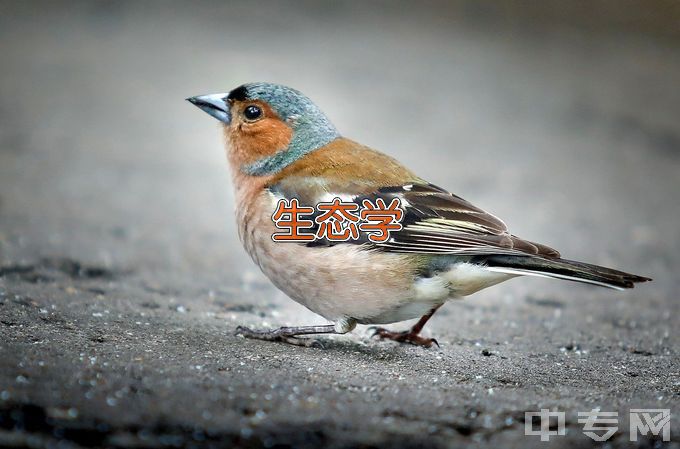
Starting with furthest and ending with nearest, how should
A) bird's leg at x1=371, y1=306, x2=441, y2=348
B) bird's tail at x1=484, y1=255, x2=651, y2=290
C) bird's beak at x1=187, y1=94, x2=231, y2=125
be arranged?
bird's beak at x1=187, y1=94, x2=231, y2=125 < bird's leg at x1=371, y1=306, x2=441, y2=348 < bird's tail at x1=484, y1=255, x2=651, y2=290

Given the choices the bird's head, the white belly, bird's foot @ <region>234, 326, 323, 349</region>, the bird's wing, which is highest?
the bird's head

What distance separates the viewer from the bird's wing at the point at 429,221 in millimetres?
4133

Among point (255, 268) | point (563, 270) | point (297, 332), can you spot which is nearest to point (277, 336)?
point (297, 332)

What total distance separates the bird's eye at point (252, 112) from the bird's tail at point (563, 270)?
1.69m

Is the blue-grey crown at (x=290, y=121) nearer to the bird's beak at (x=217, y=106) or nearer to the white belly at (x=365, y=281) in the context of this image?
the bird's beak at (x=217, y=106)

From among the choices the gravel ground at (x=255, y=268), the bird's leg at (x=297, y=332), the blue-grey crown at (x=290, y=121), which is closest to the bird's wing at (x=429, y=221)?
the blue-grey crown at (x=290, y=121)

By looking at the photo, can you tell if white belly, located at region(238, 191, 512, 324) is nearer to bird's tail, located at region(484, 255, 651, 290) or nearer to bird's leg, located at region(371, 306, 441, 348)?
bird's tail, located at region(484, 255, 651, 290)

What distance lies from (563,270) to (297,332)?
1.50 m

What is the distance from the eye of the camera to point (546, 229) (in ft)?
25.5

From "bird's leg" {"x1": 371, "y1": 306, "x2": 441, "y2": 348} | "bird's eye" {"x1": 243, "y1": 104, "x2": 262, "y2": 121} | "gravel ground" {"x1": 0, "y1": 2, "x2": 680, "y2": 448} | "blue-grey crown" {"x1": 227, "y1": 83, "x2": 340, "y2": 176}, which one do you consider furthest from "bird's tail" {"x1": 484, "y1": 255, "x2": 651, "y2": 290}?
"bird's eye" {"x1": 243, "y1": 104, "x2": 262, "y2": 121}

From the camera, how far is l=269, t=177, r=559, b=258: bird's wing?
13.6 ft

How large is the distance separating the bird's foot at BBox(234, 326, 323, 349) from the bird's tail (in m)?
1.10

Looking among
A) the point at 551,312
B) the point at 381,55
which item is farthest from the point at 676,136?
the point at 551,312

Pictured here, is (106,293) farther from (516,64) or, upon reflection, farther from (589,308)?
(516,64)
